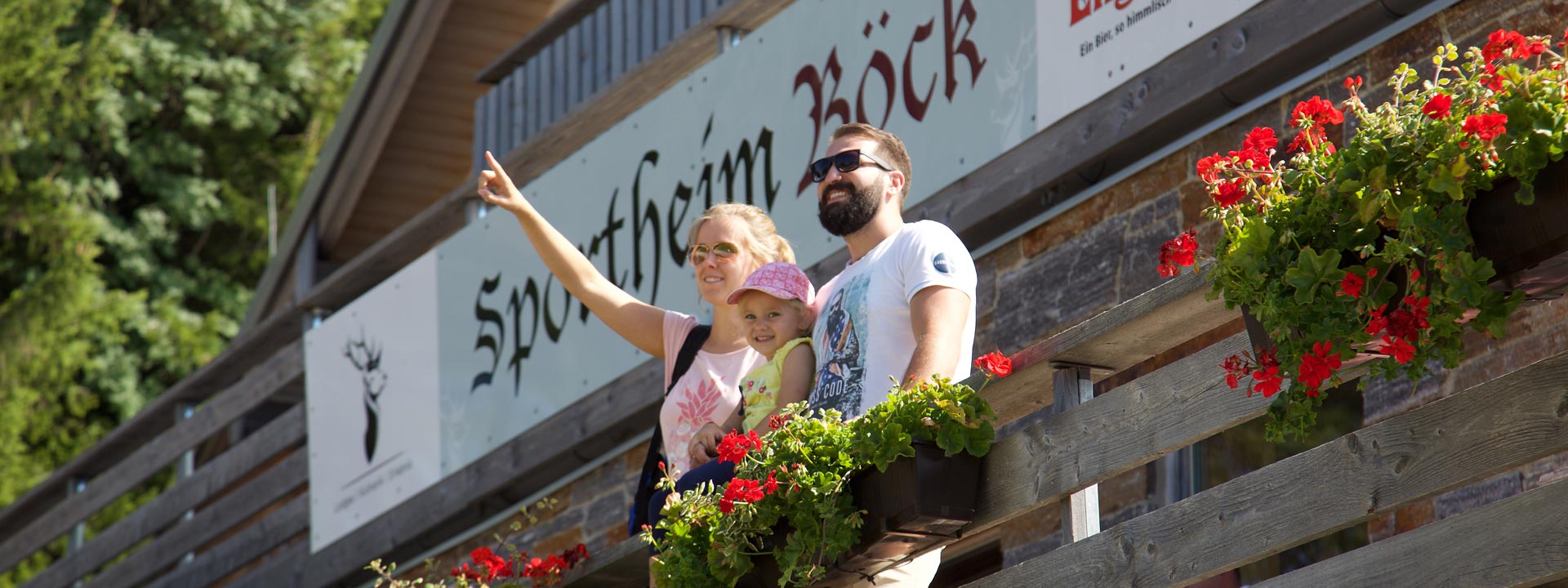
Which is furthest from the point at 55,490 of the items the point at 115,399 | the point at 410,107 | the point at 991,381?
the point at 991,381

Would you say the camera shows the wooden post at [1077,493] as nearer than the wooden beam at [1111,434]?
No

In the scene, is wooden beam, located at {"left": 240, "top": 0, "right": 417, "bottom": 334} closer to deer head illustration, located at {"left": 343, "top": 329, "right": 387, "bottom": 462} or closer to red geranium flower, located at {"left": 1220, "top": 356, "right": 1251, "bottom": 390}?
deer head illustration, located at {"left": 343, "top": 329, "right": 387, "bottom": 462}

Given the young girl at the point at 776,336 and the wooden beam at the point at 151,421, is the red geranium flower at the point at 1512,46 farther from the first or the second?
the wooden beam at the point at 151,421

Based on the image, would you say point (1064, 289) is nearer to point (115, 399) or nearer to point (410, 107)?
point (410, 107)

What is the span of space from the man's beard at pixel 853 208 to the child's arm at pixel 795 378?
0.27m

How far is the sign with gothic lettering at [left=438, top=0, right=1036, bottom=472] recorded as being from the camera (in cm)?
630

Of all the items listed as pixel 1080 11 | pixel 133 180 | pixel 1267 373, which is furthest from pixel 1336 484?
pixel 133 180

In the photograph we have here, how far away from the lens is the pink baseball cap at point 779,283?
447cm

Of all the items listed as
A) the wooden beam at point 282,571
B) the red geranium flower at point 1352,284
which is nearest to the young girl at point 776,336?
the red geranium flower at point 1352,284

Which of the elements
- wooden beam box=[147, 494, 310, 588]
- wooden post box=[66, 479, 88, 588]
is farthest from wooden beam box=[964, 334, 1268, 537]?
wooden post box=[66, 479, 88, 588]

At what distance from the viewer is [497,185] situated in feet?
17.3

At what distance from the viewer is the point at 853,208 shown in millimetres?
4449

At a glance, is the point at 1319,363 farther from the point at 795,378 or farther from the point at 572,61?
the point at 572,61

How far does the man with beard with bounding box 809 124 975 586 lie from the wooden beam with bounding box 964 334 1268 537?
256 mm
